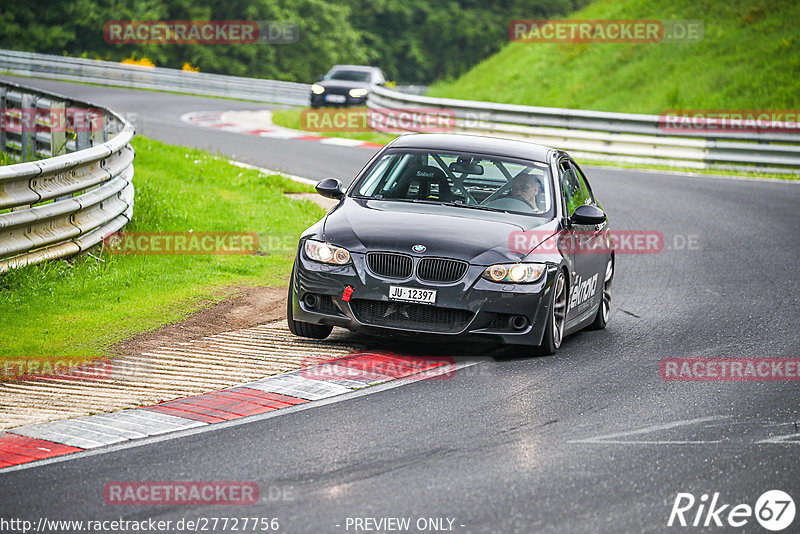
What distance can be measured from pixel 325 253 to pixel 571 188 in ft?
8.85

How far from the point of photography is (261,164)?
20.9m

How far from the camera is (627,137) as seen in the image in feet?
82.7

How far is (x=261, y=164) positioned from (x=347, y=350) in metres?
12.5

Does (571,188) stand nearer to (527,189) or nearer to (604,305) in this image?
(527,189)

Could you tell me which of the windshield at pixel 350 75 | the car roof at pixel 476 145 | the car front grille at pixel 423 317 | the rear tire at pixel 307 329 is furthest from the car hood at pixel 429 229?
the windshield at pixel 350 75

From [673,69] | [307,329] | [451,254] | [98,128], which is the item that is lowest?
[307,329]

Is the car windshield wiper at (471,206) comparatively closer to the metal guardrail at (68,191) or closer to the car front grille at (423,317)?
the car front grille at (423,317)

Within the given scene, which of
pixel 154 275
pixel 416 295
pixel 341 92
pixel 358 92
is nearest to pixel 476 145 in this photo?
pixel 416 295

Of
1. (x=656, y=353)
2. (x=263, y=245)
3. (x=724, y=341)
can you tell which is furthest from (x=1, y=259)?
(x=724, y=341)

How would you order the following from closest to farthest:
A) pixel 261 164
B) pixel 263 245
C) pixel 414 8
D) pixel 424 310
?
pixel 424 310, pixel 263 245, pixel 261 164, pixel 414 8

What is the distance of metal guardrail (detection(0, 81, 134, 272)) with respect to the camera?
384 inches

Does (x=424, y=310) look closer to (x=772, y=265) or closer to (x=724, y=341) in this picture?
(x=724, y=341)

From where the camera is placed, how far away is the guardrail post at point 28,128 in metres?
16.3

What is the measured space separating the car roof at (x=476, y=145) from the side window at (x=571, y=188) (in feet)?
0.76
